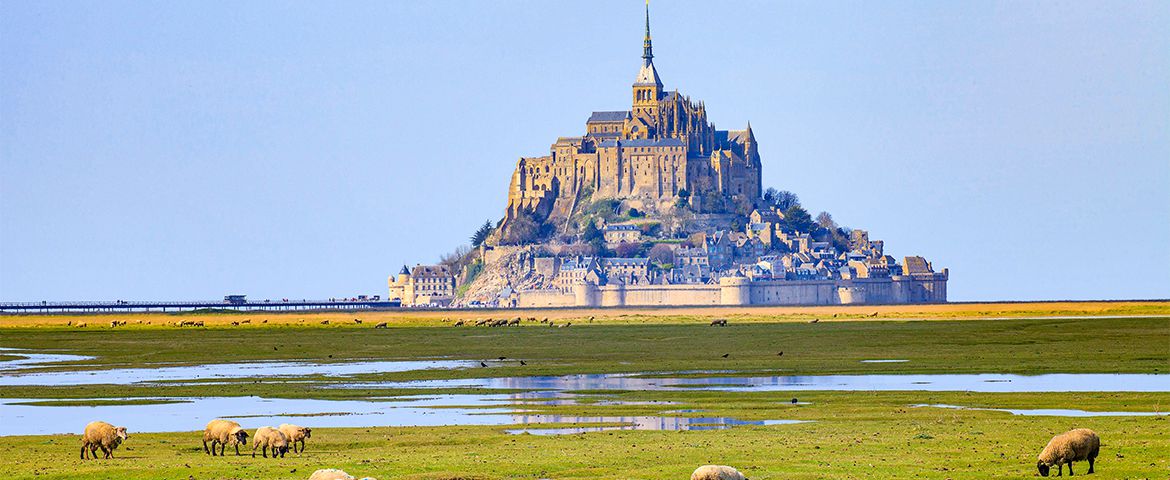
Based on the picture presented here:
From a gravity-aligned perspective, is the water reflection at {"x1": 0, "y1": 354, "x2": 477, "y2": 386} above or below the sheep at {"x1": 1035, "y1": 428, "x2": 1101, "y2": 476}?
above

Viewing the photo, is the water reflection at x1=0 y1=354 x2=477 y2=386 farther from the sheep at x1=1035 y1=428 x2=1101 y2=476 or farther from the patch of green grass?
the sheep at x1=1035 y1=428 x2=1101 y2=476

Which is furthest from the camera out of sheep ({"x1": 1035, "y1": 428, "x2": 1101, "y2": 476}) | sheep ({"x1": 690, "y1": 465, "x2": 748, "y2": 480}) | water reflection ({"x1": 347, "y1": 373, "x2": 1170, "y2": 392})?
water reflection ({"x1": 347, "y1": 373, "x2": 1170, "y2": 392})

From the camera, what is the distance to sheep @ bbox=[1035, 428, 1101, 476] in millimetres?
24203

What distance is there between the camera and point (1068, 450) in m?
24.2

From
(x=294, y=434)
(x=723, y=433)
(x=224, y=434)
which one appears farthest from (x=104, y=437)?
(x=723, y=433)

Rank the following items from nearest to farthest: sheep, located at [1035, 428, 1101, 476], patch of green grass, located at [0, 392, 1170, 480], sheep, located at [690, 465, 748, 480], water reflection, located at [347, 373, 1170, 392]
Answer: sheep, located at [690, 465, 748, 480] → sheep, located at [1035, 428, 1101, 476] → patch of green grass, located at [0, 392, 1170, 480] → water reflection, located at [347, 373, 1170, 392]

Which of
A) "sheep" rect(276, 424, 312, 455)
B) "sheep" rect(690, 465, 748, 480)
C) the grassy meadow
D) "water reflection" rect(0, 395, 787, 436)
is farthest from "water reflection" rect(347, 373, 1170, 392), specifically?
"sheep" rect(690, 465, 748, 480)

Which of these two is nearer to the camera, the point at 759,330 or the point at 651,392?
the point at 651,392

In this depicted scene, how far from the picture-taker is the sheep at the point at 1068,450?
24203 millimetres

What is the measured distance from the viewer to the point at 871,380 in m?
48.3

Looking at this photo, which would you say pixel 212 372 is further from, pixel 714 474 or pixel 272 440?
pixel 714 474

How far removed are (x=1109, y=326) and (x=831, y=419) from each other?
209 feet

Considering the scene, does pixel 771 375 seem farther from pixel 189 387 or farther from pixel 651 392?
pixel 189 387

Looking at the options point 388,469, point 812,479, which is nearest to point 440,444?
point 388,469
